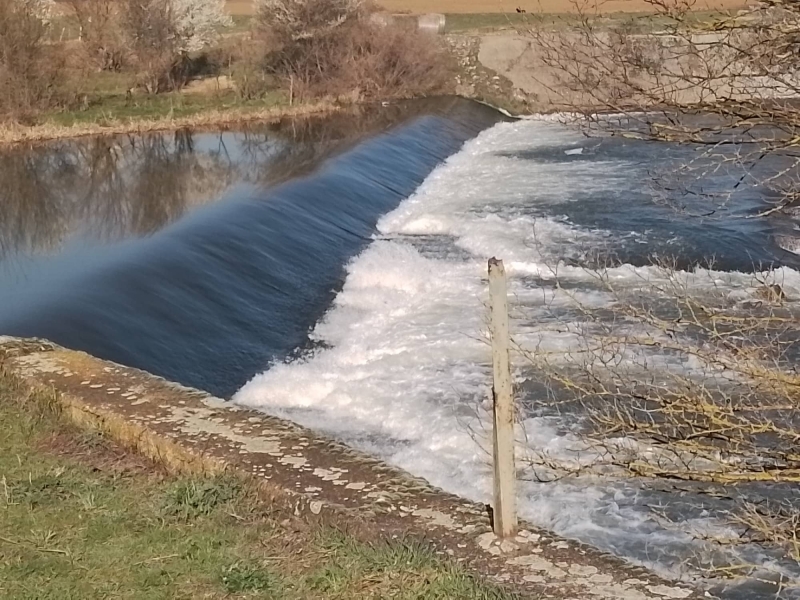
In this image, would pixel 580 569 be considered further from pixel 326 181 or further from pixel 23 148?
pixel 23 148

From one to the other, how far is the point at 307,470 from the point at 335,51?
2355cm

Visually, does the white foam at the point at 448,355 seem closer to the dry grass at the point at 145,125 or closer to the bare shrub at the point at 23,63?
the dry grass at the point at 145,125

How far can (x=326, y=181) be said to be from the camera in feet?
51.1

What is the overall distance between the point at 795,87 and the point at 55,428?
4.40 m

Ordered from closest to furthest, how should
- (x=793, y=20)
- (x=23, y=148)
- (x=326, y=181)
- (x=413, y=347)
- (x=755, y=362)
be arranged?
(x=793, y=20) < (x=755, y=362) < (x=413, y=347) < (x=326, y=181) < (x=23, y=148)

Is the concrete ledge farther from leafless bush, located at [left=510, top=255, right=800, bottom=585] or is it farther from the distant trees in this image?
the distant trees

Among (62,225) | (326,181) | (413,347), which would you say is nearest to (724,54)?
(413,347)

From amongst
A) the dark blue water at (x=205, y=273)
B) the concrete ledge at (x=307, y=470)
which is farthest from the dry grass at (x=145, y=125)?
the concrete ledge at (x=307, y=470)

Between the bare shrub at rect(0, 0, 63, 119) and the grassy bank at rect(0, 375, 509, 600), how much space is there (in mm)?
17251

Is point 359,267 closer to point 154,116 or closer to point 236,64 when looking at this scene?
point 154,116

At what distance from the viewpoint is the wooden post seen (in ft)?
13.0

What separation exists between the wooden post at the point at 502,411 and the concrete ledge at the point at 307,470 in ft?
0.46

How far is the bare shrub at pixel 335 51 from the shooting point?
87.4 feet

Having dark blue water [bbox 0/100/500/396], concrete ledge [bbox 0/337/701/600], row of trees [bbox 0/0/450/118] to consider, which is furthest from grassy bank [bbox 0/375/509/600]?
row of trees [bbox 0/0/450/118]
